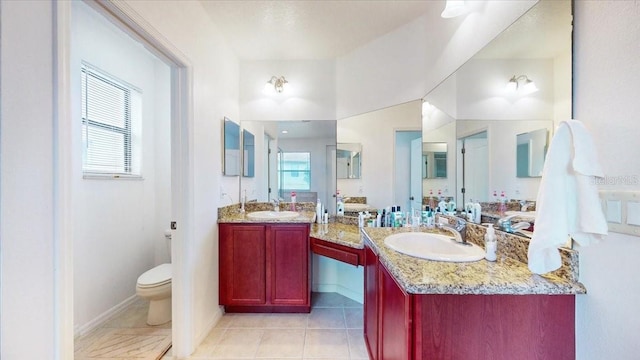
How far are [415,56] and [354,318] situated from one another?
229 centimetres

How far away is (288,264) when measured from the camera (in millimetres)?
2311

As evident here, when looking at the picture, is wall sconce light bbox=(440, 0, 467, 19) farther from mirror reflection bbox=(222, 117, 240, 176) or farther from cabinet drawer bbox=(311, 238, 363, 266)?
mirror reflection bbox=(222, 117, 240, 176)

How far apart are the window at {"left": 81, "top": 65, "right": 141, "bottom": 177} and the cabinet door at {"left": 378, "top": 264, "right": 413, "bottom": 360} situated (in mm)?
2398

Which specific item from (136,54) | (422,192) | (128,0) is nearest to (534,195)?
(422,192)

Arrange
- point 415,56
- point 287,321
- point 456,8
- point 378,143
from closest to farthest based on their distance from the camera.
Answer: point 456,8, point 415,56, point 287,321, point 378,143

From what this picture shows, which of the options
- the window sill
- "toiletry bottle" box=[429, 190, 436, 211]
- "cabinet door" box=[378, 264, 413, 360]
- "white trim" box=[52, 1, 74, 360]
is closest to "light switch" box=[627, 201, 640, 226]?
"cabinet door" box=[378, 264, 413, 360]

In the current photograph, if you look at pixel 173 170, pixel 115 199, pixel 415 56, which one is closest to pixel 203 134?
pixel 173 170

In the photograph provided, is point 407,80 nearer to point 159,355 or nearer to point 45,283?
point 45,283

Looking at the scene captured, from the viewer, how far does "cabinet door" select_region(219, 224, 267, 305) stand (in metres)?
2.31

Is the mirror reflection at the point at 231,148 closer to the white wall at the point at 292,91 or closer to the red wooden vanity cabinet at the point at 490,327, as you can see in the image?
the white wall at the point at 292,91

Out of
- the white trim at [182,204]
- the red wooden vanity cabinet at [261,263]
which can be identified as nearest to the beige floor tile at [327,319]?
the red wooden vanity cabinet at [261,263]

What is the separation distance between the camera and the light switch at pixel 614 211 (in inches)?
30.8

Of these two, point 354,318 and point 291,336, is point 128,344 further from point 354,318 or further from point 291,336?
point 354,318

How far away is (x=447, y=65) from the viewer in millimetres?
1766
